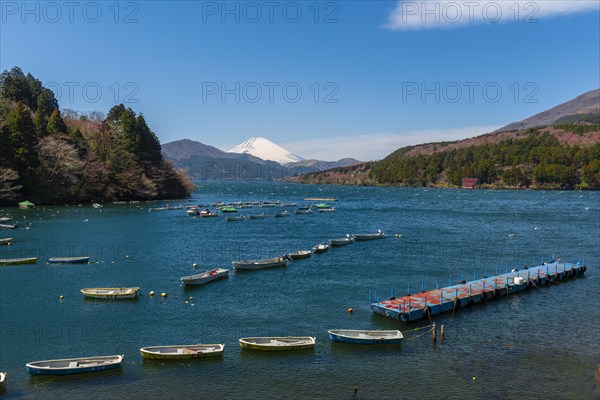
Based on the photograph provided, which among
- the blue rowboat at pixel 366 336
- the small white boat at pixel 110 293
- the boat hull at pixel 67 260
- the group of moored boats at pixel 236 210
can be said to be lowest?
the blue rowboat at pixel 366 336

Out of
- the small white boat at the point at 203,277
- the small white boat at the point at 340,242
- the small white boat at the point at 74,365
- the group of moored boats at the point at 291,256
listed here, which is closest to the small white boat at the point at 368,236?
the group of moored boats at the point at 291,256

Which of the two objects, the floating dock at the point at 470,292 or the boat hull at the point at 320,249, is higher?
the boat hull at the point at 320,249

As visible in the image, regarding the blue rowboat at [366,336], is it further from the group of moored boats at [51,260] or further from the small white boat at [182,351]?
Answer: the group of moored boats at [51,260]

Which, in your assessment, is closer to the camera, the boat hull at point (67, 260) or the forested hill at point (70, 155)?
the boat hull at point (67, 260)

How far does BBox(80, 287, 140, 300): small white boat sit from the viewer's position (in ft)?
151

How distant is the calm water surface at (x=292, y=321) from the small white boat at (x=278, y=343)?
706mm

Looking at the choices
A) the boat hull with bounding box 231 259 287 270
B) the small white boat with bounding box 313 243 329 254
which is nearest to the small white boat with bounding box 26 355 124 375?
the boat hull with bounding box 231 259 287 270

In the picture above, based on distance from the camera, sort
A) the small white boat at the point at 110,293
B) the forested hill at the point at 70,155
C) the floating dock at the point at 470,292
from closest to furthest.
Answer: the floating dock at the point at 470,292
the small white boat at the point at 110,293
the forested hill at the point at 70,155

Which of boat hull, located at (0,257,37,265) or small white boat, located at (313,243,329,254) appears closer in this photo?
boat hull, located at (0,257,37,265)

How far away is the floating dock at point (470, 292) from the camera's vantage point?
4103 centimetres

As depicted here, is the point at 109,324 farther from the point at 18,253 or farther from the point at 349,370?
the point at 18,253

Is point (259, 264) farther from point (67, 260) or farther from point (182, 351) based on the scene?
point (182, 351)

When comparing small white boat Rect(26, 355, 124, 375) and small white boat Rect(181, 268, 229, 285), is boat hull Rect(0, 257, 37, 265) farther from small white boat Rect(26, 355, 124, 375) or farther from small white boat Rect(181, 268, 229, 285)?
small white boat Rect(26, 355, 124, 375)

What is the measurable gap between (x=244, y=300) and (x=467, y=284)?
24489 millimetres
